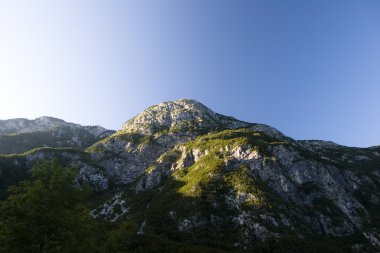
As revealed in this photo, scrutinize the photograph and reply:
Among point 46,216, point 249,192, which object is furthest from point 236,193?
point 46,216

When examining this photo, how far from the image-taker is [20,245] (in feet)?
92.5

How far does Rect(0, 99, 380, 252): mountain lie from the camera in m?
103

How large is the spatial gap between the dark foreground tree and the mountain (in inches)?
2678

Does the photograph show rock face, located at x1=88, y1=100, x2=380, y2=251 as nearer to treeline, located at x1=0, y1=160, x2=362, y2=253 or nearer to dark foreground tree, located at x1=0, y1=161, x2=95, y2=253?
treeline, located at x1=0, y1=160, x2=362, y2=253

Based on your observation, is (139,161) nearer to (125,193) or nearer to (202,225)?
(125,193)

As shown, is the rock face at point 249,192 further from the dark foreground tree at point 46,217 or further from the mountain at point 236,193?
the dark foreground tree at point 46,217

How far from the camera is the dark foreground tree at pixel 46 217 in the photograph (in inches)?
1109

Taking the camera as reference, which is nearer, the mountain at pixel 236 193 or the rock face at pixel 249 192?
the mountain at pixel 236 193

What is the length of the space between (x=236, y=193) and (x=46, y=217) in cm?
9706

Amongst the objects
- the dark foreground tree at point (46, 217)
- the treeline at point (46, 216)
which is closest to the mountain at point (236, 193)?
the treeline at point (46, 216)

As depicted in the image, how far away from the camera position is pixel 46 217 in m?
29.8

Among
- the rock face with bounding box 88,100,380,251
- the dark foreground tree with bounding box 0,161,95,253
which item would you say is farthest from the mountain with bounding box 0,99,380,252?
the dark foreground tree with bounding box 0,161,95,253

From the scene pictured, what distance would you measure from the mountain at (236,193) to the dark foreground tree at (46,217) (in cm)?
6803

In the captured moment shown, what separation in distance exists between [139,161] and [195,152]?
41.9 m
